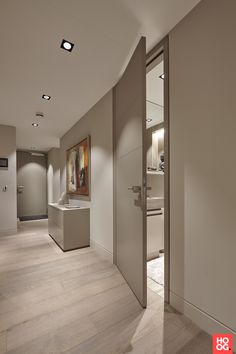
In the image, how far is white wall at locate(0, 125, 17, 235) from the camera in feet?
12.0

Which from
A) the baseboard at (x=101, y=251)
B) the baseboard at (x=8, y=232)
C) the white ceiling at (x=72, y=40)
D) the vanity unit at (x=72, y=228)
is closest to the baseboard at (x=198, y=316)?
the baseboard at (x=101, y=251)

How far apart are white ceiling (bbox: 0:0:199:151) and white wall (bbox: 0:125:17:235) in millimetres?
1269

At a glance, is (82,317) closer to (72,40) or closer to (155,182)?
(155,182)

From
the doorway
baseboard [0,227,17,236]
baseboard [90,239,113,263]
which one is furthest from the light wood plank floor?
the doorway

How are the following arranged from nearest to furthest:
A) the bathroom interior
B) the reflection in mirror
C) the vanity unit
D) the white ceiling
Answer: the white ceiling → the bathroom interior → the vanity unit → the reflection in mirror

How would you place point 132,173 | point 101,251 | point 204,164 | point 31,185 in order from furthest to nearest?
point 31,185
point 101,251
point 132,173
point 204,164

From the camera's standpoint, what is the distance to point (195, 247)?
49.9 inches

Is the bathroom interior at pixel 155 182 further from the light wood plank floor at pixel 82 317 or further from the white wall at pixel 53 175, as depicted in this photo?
the white wall at pixel 53 175

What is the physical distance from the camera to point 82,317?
1.34 m

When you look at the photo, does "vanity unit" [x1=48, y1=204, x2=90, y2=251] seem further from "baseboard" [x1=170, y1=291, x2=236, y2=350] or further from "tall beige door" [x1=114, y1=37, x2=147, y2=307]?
"baseboard" [x1=170, y1=291, x2=236, y2=350]

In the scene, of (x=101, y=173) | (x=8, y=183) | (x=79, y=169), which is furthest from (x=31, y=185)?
(x=101, y=173)

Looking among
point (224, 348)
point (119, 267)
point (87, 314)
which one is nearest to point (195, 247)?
point (224, 348)

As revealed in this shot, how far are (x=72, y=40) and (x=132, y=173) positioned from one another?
134 cm

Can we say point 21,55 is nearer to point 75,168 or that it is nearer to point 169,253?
point 75,168
